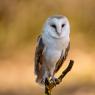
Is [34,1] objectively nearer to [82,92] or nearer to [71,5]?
[71,5]

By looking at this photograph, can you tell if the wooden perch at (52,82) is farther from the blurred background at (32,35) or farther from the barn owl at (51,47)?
the blurred background at (32,35)

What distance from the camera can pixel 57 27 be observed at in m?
2.10

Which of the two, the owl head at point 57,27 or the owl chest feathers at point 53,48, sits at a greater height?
the owl head at point 57,27

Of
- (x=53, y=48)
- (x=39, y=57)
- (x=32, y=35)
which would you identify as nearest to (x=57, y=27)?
(x=53, y=48)

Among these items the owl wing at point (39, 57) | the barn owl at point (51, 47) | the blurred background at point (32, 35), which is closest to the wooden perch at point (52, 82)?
the barn owl at point (51, 47)

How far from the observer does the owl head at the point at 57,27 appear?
2.09 metres

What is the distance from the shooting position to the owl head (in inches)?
82.4

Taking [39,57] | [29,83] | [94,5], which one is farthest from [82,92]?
[39,57]

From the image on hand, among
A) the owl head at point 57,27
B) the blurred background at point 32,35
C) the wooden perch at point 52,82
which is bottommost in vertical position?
the blurred background at point 32,35

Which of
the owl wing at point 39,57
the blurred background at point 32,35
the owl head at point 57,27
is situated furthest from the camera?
the blurred background at point 32,35

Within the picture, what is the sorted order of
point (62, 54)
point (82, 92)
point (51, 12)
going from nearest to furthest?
1. point (62, 54)
2. point (82, 92)
3. point (51, 12)

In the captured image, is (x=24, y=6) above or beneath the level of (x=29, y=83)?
above

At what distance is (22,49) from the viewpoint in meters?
5.15

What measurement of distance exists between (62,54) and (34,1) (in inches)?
116
